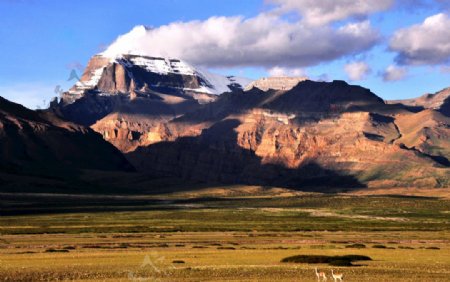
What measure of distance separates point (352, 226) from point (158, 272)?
107637 mm

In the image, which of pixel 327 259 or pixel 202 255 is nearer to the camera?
pixel 327 259

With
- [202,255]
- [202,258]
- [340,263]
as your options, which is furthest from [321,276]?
[202,255]

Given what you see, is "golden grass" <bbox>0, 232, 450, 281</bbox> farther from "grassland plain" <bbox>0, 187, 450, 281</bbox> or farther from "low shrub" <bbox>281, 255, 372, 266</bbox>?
"low shrub" <bbox>281, 255, 372, 266</bbox>

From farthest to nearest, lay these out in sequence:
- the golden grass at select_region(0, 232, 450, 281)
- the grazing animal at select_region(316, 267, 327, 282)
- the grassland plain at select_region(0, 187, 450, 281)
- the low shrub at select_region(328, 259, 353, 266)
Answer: the low shrub at select_region(328, 259, 353, 266)
the grassland plain at select_region(0, 187, 450, 281)
the golden grass at select_region(0, 232, 450, 281)
the grazing animal at select_region(316, 267, 327, 282)

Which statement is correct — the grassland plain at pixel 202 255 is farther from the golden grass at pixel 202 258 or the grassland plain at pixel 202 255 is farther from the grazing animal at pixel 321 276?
the grazing animal at pixel 321 276

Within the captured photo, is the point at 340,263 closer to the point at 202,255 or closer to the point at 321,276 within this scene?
the point at 321,276

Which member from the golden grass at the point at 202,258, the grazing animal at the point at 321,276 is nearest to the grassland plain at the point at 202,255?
the golden grass at the point at 202,258

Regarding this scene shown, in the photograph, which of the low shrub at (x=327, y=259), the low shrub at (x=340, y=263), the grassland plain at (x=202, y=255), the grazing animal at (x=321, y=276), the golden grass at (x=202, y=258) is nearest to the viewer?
the grazing animal at (x=321, y=276)

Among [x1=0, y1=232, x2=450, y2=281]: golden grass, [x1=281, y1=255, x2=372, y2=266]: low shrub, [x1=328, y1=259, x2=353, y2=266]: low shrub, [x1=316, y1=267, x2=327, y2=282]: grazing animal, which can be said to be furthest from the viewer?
[x1=281, y1=255, x2=372, y2=266]: low shrub

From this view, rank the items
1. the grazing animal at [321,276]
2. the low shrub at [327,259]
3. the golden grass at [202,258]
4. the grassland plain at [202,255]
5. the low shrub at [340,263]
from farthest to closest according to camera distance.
A: the low shrub at [327,259], the low shrub at [340,263], the grassland plain at [202,255], the golden grass at [202,258], the grazing animal at [321,276]

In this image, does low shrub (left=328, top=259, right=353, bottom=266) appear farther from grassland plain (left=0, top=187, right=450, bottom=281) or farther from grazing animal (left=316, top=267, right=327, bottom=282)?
grazing animal (left=316, top=267, right=327, bottom=282)

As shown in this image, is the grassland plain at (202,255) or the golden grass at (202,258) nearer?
the golden grass at (202,258)

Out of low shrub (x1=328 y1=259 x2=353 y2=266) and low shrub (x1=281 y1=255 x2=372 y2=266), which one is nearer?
low shrub (x1=328 y1=259 x2=353 y2=266)

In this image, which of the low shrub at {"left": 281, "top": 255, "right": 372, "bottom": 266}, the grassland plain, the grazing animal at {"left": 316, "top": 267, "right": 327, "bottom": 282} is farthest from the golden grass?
the low shrub at {"left": 281, "top": 255, "right": 372, "bottom": 266}
